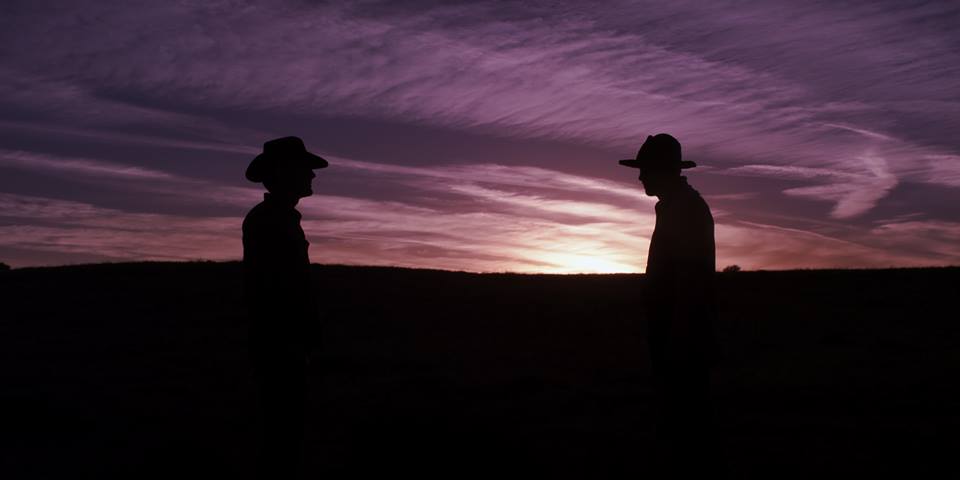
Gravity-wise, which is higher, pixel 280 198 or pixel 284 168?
pixel 284 168

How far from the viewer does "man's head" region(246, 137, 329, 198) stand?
21.4 ft

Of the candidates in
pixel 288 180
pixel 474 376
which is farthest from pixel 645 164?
pixel 474 376

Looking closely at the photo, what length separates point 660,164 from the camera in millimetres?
6445

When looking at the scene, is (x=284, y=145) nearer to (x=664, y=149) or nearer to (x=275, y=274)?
(x=275, y=274)

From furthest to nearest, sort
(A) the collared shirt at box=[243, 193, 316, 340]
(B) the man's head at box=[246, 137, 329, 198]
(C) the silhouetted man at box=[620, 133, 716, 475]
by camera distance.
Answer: (B) the man's head at box=[246, 137, 329, 198] < (A) the collared shirt at box=[243, 193, 316, 340] < (C) the silhouetted man at box=[620, 133, 716, 475]

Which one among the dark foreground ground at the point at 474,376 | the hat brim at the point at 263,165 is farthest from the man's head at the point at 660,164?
the dark foreground ground at the point at 474,376

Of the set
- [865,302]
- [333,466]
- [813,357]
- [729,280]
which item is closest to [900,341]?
[813,357]

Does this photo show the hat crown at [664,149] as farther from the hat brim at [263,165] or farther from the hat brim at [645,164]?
the hat brim at [263,165]

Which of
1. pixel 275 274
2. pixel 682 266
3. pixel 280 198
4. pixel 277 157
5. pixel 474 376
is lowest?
pixel 474 376

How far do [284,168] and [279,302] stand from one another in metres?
1.00

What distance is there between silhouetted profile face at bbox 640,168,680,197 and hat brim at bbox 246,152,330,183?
2.56 metres

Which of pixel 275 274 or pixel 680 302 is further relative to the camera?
pixel 275 274

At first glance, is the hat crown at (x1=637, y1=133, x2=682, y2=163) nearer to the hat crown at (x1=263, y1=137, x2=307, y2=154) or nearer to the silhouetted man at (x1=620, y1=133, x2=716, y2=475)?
the silhouetted man at (x1=620, y1=133, x2=716, y2=475)

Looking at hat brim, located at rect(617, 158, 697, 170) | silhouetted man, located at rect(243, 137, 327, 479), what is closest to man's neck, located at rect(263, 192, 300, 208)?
silhouetted man, located at rect(243, 137, 327, 479)
